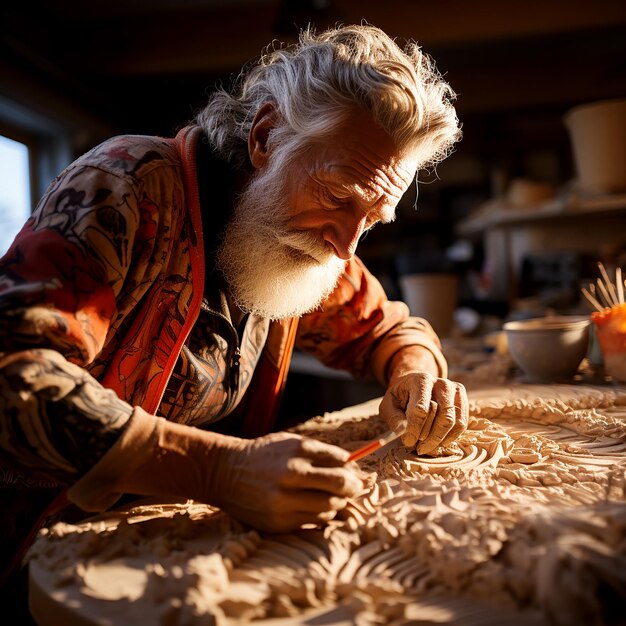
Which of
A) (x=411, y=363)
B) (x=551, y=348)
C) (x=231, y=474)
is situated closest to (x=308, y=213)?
(x=411, y=363)

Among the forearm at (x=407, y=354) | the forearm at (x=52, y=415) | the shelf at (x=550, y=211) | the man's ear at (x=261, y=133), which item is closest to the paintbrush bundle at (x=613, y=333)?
the forearm at (x=407, y=354)

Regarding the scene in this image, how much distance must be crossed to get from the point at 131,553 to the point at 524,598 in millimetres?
521

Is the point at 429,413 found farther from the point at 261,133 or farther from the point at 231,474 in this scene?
the point at 261,133

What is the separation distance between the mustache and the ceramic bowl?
2.43 ft

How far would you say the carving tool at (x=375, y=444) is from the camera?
103 centimetres

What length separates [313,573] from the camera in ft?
2.54

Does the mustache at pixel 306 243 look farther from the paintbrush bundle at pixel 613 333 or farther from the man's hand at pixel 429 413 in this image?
the paintbrush bundle at pixel 613 333

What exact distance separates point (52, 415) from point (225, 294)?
0.62 metres

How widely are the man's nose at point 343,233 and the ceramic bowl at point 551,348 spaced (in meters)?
0.73

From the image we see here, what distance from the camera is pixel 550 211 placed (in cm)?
382

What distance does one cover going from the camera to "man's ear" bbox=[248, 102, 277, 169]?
138cm

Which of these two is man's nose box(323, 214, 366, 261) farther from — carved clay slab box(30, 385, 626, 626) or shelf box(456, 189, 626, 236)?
shelf box(456, 189, 626, 236)

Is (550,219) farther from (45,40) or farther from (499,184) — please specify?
(45,40)

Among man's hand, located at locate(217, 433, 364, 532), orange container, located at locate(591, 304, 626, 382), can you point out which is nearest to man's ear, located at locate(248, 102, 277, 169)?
man's hand, located at locate(217, 433, 364, 532)
